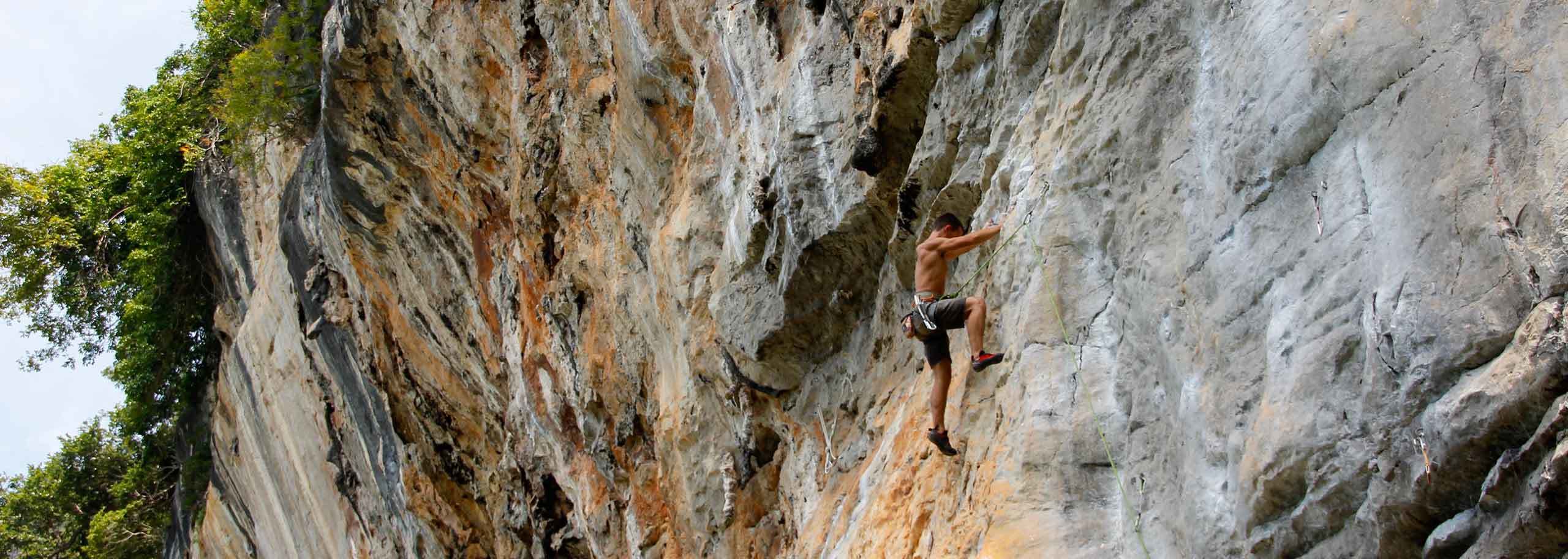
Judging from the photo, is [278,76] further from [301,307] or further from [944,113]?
[944,113]

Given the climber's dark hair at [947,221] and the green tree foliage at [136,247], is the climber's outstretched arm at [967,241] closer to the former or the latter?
the climber's dark hair at [947,221]

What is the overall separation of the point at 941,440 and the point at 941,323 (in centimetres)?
60

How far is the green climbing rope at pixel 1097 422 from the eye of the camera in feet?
15.2

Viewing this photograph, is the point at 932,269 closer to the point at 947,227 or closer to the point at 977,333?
the point at 947,227

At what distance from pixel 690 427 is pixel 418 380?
7.20 m

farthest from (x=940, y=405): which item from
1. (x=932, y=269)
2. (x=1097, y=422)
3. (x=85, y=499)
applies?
(x=85, y=499)

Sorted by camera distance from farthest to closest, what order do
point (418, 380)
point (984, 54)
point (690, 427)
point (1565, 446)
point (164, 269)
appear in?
point (164, 269), point (418, 380), point (690, 427), point (984, 54), point (1565, 446)

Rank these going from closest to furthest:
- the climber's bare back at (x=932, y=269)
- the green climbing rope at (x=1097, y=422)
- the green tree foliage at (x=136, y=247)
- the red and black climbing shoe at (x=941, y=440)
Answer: the green climbing rope at (x=1097, y=422) → the red and black climbing shoe at (x=941, y=440) → the climber's bare back at (x=932, y=269) → the green tree foliage at (x=136, y=247)

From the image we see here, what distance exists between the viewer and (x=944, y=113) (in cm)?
709

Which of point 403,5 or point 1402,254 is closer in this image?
point 1402,254

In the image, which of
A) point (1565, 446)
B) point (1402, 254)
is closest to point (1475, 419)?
point (1565, 446)

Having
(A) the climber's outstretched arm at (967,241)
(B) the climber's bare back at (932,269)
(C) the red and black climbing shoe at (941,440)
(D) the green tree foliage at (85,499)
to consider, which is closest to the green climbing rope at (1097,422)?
(A) the climber's outstretched arm at (967,241)

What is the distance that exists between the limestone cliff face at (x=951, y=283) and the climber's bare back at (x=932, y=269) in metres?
0.26

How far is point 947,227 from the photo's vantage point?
6.34m
